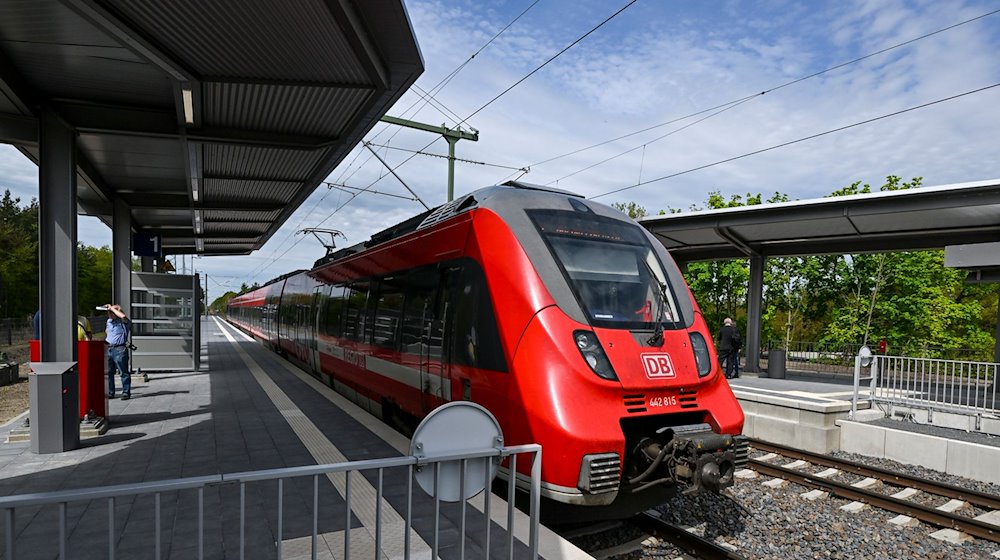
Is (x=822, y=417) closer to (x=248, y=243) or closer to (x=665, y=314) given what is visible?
(x=665, y=314)

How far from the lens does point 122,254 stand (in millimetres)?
12281

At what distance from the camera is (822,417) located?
9438 millimetres

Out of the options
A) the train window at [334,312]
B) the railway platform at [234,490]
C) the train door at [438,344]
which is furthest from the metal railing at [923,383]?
the train window at [334,312]

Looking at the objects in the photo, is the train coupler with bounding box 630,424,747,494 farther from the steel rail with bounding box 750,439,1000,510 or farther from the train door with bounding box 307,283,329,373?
the train door with bounding box 307,283,329,373

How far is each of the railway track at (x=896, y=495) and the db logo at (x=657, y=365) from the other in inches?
148

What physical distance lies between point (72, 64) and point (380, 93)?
10.6 ft

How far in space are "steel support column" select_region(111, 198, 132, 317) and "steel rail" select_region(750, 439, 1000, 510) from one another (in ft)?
43.4

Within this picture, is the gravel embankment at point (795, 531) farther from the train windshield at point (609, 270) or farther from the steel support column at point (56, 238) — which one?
the steel support column at point (56, 238)

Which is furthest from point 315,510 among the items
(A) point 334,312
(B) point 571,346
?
(A) point 334,312

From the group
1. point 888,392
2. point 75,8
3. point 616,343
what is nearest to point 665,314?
point 616,343

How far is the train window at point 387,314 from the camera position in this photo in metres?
7.43

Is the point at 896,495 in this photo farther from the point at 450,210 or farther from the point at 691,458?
the point at 450,210

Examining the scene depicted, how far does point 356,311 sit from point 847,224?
1067 cm

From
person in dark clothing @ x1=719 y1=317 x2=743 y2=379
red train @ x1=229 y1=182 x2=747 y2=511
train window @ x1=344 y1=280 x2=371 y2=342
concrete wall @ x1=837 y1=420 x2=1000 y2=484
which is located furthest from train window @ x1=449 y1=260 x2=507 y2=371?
person in dark clothing @ x1=719 y1=317 x2=743 y2=379
